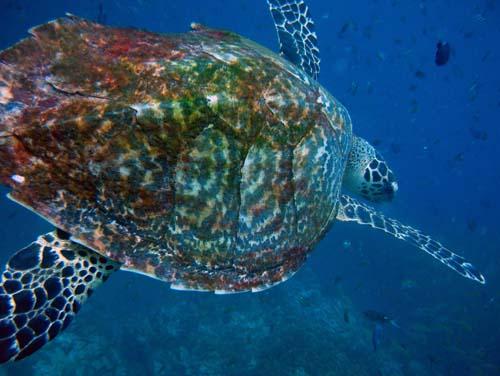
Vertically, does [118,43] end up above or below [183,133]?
above

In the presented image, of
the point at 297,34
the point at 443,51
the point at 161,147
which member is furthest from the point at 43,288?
the point at 443,51

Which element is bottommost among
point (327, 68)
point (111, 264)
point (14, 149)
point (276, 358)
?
point (276, 358)

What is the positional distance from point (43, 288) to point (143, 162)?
3.71 feet

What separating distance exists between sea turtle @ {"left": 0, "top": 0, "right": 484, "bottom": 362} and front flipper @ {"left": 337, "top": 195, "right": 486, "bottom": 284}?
63.6 inches

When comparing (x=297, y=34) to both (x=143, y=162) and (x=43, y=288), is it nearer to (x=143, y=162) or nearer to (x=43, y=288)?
(x=143, y=162)

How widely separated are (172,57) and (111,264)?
1655mm

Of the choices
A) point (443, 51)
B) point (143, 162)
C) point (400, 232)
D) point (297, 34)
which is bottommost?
point (143, 162)

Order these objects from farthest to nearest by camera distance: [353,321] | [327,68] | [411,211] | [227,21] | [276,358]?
[327,68] → [227,21] → [411,211] → [353,321] → [276,358]

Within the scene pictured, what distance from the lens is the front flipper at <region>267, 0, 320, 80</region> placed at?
17.4 ft

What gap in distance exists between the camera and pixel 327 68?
1986 inches

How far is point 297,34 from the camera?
544cm

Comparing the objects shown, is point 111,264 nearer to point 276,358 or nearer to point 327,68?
point 276,358

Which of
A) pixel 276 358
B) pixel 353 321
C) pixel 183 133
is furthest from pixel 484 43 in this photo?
pixel 183 133

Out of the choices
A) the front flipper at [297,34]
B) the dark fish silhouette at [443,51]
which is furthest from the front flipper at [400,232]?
the dark fish silhouette at [443,51]
